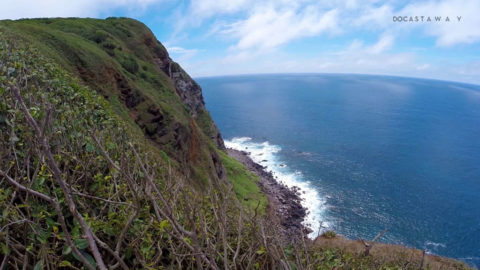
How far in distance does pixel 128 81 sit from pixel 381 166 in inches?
2723

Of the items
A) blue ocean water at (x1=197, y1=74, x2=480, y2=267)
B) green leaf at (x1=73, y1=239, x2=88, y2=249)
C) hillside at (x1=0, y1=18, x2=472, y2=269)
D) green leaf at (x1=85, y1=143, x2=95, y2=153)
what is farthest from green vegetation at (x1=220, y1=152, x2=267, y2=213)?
green leaf at (x1=73, y1=239, x2=88, y2=249)

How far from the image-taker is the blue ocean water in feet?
171

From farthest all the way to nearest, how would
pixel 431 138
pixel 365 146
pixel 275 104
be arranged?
pixel 275 104 < pixel 431 138 < pixel 365 146

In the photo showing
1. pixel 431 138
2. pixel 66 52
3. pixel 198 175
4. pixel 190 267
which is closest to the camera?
pixel 190 267

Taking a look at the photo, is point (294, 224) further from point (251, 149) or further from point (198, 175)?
point (251, 149)

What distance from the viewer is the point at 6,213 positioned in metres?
3.83

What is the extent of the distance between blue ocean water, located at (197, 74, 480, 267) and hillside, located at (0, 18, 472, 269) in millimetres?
20640

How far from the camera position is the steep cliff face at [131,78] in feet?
89.1

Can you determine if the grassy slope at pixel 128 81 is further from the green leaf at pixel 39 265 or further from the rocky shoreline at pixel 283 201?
the green leaf at pixel 39 265

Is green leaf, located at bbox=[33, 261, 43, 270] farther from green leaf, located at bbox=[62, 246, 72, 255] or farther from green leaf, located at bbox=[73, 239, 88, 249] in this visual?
green leaf, located at bbox=[73, 239, 88, 249]

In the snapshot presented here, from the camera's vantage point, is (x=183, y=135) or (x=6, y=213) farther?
(x=183, y=135)

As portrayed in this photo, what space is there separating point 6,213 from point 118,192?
191 centimetres

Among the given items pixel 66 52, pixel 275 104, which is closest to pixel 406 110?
pixel 275 104

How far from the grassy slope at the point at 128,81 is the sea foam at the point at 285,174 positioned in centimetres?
1640
